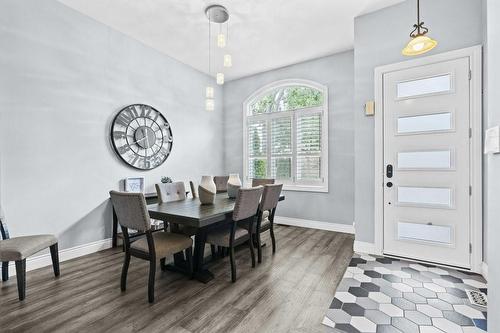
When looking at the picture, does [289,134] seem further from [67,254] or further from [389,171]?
[67,254]

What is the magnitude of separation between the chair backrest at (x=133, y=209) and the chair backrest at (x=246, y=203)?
0.80 metres

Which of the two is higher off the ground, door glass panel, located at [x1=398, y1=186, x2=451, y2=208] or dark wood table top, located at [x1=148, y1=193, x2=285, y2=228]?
door glass panel, located at [x1=398, y1=186, x2=451, y2=208]

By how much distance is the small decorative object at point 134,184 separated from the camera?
11.4 ft

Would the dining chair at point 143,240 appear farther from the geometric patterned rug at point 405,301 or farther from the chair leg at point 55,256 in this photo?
the geometric patterned rug at point 405,301

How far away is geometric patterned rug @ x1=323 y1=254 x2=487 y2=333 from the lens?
1.67 m

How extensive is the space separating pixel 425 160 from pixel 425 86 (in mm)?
875

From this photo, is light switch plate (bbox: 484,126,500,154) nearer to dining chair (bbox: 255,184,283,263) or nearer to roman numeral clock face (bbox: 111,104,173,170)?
dining chair (bbox: 255,184,283,263)

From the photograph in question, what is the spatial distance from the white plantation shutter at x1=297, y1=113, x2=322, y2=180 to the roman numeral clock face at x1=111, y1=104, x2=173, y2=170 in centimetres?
246

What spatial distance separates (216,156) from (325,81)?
2.75 m

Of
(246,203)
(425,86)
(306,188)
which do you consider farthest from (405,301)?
(306,188)

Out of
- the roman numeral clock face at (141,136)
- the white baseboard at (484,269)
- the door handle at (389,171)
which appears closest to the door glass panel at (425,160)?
the door handle at (389,171)

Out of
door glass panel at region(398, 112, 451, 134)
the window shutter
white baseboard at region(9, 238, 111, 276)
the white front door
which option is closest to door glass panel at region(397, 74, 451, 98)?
the white front door

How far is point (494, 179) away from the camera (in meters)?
1.21

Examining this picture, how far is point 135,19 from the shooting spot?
10.3 ft
